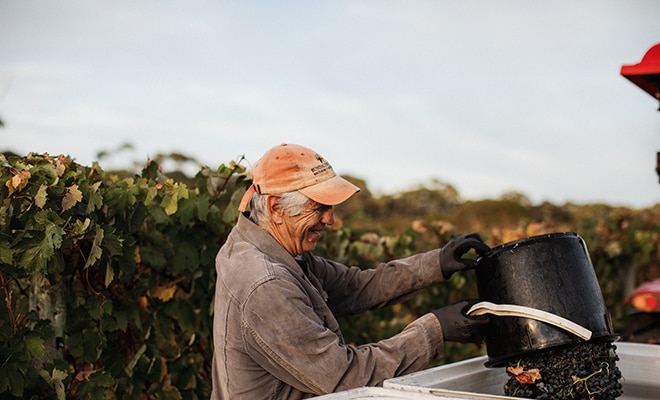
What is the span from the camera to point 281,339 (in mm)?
2510

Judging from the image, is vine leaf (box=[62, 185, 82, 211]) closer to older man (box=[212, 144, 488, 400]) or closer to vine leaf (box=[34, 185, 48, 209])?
vine leaf (box=[34, 185, 48, 209])

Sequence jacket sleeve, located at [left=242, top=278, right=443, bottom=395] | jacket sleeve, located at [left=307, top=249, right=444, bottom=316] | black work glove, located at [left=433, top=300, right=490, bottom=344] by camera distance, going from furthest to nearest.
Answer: jacket sleeve, located at [left=307, top=249, right=444, bottom=316]
black work glove, located at [left=433, top=300, right=490, bottom=344]
jacket sleeve, located at [left=242, top=278, right=443, bottom=395]

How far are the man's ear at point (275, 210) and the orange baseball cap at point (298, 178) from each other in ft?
0.19

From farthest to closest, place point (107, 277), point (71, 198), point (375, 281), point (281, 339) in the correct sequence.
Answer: point (375, 281) → point (107, 277) → point (71, 198) → point (281, 339)

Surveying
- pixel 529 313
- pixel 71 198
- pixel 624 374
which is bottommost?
pixel 624 374

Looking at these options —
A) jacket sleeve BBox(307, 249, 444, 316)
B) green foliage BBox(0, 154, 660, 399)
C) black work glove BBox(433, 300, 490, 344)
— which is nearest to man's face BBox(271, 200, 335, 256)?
jacket sleeve BBox(307, 249, 444, 316)

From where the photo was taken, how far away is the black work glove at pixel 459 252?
10.4ft

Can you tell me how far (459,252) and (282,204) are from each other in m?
0.91

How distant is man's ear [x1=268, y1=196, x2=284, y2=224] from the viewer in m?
2.89

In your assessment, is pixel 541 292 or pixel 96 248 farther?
pixel 96 248

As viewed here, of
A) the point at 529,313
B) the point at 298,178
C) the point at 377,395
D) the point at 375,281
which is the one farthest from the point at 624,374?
the point at 298,178

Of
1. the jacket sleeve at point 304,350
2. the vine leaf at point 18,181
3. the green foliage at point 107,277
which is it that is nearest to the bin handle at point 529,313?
the jacket sleeve at point 304,350

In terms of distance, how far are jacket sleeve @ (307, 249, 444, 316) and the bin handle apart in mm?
648

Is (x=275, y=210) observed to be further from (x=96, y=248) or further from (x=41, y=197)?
(x=41, y=197)
